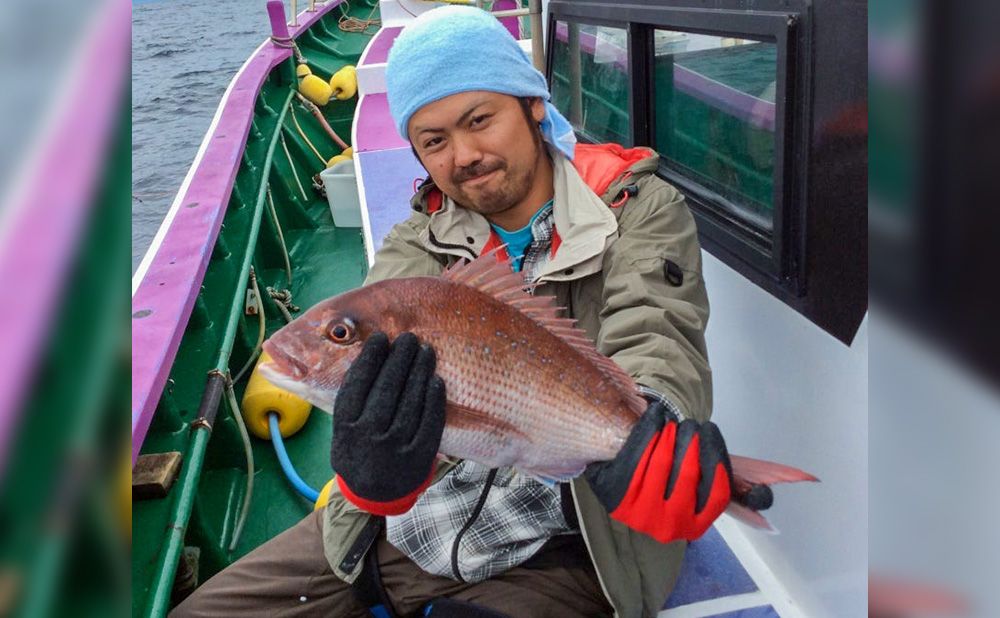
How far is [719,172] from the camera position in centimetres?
280

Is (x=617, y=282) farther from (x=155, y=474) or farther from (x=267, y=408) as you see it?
(x=267, y=408)

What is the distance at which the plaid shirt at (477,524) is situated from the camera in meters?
2.28

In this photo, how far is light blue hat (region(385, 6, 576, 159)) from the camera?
2.27 meters

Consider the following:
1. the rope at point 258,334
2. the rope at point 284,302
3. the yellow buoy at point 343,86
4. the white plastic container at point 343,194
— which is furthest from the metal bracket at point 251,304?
the yellow buoy at point 343,86

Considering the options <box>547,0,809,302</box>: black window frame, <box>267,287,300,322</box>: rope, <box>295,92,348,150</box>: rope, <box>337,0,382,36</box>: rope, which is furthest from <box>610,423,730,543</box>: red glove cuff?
<box>337,0,382,36</box>: rope

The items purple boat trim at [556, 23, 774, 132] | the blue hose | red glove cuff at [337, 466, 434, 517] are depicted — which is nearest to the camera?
red glove cuff at [337, 466, 434, 517]

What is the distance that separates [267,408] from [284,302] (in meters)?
1.51

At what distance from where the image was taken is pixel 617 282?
6.97 ft

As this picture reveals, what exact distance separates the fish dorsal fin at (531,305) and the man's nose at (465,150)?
0.59 metres

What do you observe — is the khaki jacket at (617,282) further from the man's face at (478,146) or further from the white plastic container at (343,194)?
the white plastic container at (343,194)

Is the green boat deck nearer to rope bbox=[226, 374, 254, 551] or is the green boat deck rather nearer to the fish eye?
rope bbox=[226, 374, 254, 551]
